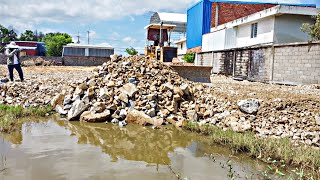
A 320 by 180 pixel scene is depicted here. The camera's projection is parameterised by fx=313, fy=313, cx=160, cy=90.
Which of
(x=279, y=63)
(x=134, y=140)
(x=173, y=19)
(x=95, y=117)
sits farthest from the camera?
(x=173, y=19)

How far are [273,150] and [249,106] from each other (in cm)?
244

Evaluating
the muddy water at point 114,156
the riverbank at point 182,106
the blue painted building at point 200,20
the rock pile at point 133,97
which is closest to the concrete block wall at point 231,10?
the blue painted building at point 200,20

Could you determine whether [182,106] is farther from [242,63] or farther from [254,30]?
[254,30]

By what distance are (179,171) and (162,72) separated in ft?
17.9

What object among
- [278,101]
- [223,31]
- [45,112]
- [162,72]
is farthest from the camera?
[223,31]

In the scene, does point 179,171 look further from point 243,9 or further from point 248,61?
point 243,9

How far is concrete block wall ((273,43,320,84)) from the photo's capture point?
11314mm

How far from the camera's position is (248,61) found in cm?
1462

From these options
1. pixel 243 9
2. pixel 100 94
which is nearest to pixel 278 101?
pixel 100 94

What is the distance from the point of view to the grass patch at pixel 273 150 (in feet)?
14.9

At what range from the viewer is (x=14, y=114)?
7879 millimetres

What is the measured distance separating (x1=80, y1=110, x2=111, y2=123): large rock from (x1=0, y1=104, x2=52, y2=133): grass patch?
1303 mm

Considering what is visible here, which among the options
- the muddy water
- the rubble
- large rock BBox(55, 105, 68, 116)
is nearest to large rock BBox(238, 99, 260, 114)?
the rubble

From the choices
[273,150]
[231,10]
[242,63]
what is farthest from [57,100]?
[231,10]
